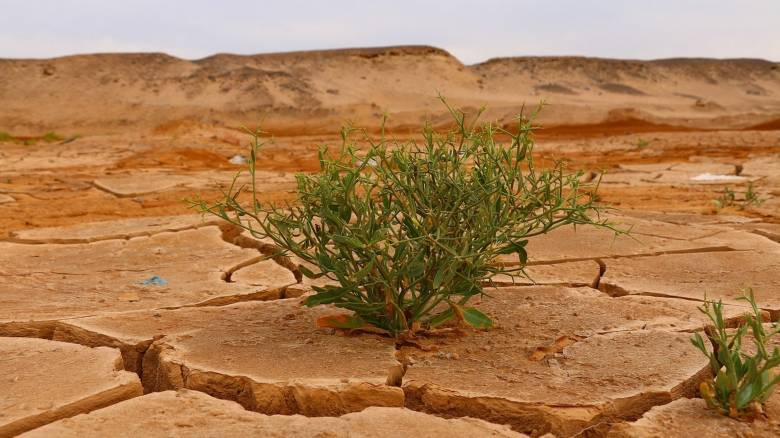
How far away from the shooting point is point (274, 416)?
168 centimetres

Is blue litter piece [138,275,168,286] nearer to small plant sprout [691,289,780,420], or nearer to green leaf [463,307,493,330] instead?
green leaf [463,307,493,330]

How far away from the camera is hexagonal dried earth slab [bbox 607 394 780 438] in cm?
156

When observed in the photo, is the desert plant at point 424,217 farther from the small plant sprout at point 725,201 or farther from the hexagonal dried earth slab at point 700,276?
Result: the small plant sprout at point 725,201

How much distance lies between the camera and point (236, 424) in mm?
1629

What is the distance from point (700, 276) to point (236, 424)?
1977 mm

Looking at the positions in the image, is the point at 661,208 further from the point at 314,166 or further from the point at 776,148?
the point at 776,148

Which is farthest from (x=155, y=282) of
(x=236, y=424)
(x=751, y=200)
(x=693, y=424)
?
(x=751, y=200)

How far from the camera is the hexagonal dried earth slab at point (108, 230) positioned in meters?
3.77

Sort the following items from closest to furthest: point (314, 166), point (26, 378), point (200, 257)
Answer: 1. point (26, 378)
2. point (200, 257)
3. point (314, 166)

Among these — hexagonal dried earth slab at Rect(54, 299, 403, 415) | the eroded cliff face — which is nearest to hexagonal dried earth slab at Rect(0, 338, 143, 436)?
hexagonal dried earth slab at Rect(54, 299, 403, 415)

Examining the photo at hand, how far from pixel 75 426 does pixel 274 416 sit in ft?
1.29

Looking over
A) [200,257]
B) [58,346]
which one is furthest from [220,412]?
[200,257]

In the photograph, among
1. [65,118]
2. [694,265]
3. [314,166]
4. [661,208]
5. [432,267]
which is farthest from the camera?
[65,118]

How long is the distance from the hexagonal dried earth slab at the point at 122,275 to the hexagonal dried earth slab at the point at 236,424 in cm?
89
